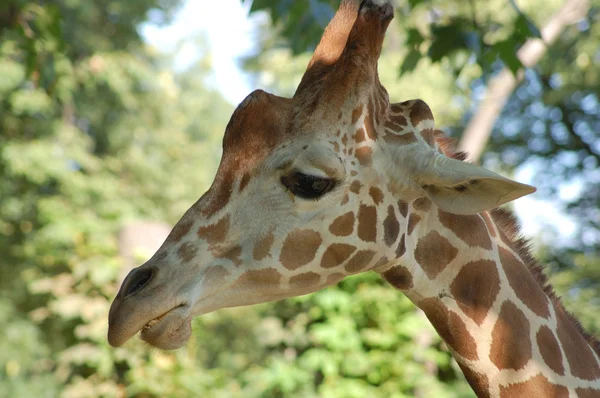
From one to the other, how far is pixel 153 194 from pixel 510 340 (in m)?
14.7

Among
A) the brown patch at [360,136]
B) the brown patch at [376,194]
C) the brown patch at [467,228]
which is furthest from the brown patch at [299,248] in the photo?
the brown patch at [467,228]

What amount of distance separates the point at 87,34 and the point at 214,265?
11701 mm

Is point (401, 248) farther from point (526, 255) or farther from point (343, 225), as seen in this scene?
point (526, 255)

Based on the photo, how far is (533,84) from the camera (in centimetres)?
1489

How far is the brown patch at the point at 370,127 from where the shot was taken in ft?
7.30

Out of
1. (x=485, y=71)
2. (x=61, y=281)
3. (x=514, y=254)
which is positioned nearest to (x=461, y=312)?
(x=514, y=254)

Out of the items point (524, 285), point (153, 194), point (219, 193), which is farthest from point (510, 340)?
point (153, 194)

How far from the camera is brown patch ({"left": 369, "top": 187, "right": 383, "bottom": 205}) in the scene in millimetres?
2176

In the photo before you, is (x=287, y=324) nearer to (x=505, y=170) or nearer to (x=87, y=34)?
(x=87, y=34)

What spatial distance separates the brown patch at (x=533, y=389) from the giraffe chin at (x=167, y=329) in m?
0.97

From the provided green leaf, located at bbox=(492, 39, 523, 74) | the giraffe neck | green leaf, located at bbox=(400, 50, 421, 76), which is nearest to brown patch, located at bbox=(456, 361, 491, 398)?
the giraffe neck

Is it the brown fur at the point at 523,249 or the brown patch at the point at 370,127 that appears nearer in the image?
the brown patch at the point at 370,127

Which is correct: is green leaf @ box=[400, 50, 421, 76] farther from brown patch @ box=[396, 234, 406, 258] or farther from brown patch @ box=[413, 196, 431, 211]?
brown patch @ box=[396, 234, 406, 258]

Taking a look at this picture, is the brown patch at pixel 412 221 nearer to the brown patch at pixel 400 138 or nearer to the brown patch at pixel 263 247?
the brown patch at pixel 400 138
